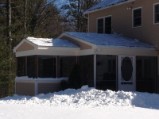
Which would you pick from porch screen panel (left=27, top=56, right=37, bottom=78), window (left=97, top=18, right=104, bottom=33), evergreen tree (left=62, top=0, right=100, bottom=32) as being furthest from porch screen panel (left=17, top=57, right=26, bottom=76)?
evergreen tree (left=62, top=0, right=100, bottom=32)

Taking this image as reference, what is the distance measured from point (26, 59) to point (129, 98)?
9.81 metres

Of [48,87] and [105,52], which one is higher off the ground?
[105,52]

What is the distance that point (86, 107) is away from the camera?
1928cm

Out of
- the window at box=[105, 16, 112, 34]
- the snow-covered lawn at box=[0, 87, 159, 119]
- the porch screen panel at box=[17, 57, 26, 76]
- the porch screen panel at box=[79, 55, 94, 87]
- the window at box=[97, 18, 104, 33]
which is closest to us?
the snow-covered lawn at box=[0, 87, 159, 119]

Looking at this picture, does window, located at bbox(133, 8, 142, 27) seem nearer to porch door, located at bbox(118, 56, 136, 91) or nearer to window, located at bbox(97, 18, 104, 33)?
porch door, located at bbox(118, 56, 136, 91)

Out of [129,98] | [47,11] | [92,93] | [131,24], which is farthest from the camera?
[47,11]

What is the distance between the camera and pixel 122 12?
31.0 metres

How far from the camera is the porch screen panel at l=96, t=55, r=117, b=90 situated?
2733 centimetres

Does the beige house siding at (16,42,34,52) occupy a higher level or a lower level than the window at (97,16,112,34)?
lower

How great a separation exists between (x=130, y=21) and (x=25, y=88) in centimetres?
850

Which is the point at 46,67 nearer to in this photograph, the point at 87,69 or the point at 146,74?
the point at 87,69

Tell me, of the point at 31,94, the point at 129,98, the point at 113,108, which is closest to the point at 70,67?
the point at 31,94

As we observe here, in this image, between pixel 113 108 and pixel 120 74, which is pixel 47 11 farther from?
pixel 113 108

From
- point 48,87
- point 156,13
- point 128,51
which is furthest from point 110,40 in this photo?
point 48,87
